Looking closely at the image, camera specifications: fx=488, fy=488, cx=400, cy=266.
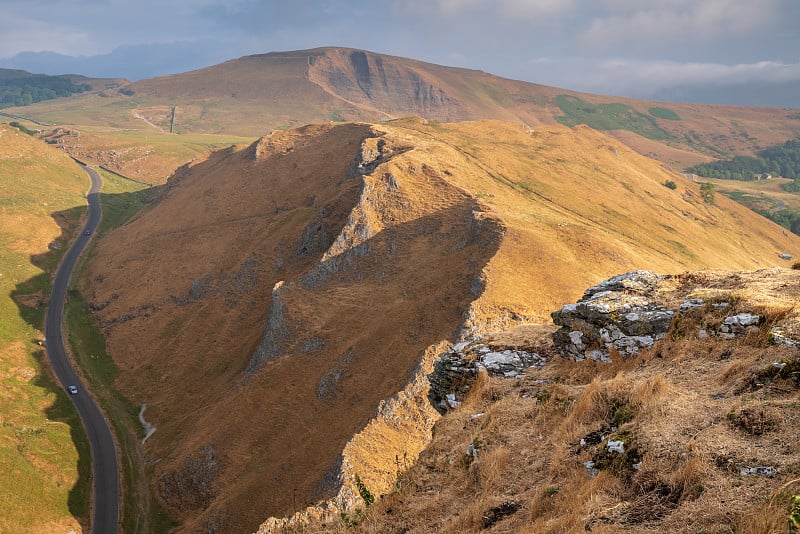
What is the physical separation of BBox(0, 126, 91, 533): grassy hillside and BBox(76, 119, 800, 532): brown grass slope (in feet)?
28.0

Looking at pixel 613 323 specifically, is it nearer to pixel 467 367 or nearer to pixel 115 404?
pixel 467 367

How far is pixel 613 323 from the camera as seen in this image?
18922mm

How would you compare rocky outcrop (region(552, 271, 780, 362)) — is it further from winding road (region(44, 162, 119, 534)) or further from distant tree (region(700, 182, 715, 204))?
distant tree (region(700, 182, 715, 204))

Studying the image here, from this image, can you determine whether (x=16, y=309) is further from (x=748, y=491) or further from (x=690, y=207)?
(x=690, y=207)

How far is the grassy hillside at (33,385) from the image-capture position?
166ft

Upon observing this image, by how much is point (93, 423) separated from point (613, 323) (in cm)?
6956

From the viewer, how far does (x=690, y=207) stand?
374 feet

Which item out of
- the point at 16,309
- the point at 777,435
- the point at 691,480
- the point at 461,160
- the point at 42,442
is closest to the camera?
the point at 691,480

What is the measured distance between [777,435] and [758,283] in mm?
11173

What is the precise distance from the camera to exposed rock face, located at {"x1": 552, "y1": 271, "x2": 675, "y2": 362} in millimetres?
18297

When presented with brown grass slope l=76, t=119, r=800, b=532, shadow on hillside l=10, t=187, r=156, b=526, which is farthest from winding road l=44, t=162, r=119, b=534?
brown grass slope l=76, t=119, r=800, b=532

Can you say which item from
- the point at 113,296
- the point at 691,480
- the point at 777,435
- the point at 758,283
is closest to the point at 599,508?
the point at 691,480

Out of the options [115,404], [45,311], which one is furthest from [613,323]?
[45,311]

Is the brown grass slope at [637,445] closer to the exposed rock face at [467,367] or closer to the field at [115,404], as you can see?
the exposed rock face at [467,367]
